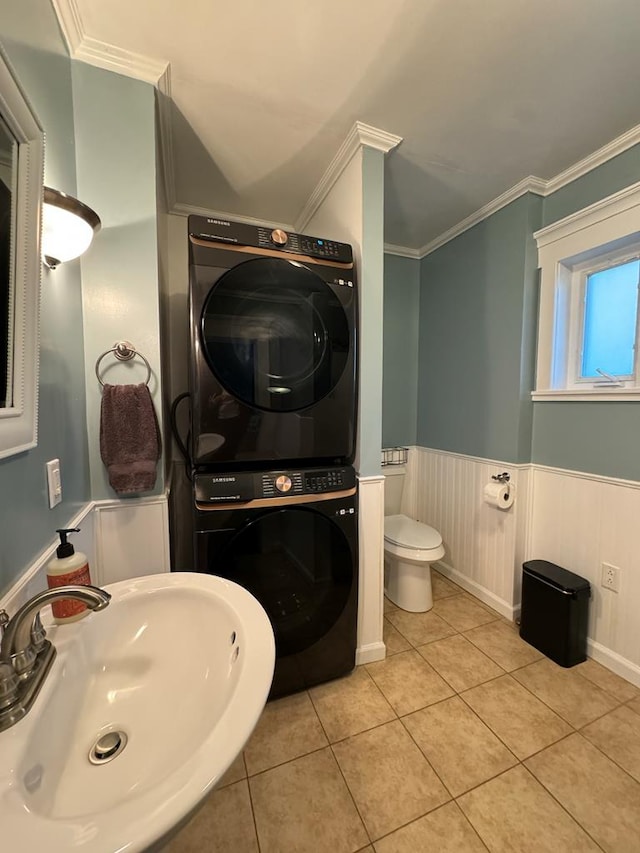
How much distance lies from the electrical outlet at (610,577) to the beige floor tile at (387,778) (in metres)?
1.17

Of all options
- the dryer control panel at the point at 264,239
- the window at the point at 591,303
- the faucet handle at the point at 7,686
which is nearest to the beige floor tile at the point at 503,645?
the window at the point at 591,303

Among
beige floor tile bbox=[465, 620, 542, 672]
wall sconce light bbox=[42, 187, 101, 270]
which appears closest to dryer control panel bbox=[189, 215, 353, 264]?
wall sconce light bbox=[42, 187, 101, 270]

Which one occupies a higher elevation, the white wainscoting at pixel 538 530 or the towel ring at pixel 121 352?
the towel ring at pixel 121 352

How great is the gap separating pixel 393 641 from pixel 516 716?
1.98ft

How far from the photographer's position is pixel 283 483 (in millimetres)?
1343

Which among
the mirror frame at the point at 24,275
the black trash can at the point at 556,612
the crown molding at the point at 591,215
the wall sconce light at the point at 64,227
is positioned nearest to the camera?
the mirror frame at the point at 24,275

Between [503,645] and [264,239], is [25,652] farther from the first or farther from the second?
[503,645]

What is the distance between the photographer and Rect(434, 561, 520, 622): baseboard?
201cm

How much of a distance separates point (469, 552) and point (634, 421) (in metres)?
1.21

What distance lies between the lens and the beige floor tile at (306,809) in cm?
101

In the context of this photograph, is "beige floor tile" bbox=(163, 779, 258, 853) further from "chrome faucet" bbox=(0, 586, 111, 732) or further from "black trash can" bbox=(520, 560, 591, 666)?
"black trash can" bbox=(520, 560, 591, 666)

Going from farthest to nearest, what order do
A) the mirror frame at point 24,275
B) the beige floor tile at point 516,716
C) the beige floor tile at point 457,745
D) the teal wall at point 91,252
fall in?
the beige floor tile at point 516,716 → the beige floor tile at point 457,745 → the teal wall at point 91,252 → the mirror frame at point 24,275

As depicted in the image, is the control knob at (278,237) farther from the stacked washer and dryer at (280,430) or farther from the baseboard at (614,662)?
the baseboard at (614,662)

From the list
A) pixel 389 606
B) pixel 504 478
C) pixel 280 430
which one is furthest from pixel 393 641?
pixel 280 430
